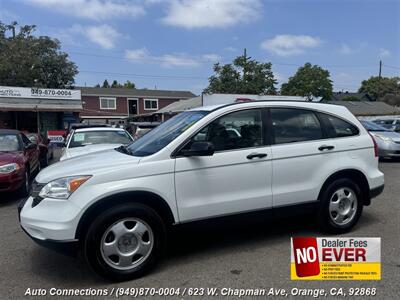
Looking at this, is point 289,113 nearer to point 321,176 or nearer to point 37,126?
point 321,176

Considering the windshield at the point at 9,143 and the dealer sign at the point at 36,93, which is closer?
the windshield at the point at 9,143

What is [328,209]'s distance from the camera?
4824mm

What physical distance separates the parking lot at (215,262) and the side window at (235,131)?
91 cm

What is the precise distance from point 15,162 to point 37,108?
22.6 m

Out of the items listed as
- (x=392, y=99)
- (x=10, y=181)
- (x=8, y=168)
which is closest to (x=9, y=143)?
(x=8, y=168)

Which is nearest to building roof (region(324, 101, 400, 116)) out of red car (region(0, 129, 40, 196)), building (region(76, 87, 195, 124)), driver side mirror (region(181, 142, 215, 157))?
building (region(76, 87, 195, 124))

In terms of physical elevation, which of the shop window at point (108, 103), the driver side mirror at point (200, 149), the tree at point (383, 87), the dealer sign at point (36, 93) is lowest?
the driver side mirror at point (200, 149)

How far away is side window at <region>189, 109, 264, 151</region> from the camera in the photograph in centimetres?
433

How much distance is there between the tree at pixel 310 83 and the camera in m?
49.6

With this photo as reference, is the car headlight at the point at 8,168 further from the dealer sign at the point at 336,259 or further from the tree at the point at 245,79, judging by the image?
the tree at the point at 245,79

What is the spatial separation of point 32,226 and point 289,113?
3.23 m

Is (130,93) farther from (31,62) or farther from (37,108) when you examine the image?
(37,108)


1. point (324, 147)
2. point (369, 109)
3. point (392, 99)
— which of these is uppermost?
point (392, 99)

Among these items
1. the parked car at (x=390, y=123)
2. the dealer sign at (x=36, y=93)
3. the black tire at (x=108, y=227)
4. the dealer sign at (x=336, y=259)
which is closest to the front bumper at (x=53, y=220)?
the black tire at (x=108, y=227)
